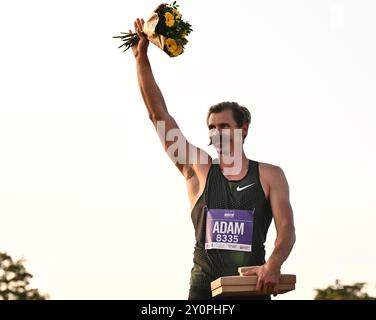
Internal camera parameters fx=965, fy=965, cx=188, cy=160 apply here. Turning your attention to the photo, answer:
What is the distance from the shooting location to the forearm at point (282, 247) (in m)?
8.31

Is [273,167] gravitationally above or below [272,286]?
above

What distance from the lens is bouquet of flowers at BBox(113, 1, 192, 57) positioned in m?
9.53

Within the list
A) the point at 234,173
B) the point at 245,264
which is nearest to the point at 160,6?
the point at 234,173

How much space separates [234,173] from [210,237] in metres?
0.72

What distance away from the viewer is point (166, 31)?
31.4 ft

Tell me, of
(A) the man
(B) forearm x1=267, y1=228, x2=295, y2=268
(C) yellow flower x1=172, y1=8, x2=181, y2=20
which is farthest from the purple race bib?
(C) yellow flower x1=172, y1=8, x2=181, y2=20

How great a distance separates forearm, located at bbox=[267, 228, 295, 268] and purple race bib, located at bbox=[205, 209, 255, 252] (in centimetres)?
32

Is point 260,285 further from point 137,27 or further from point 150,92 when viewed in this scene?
point 137,27

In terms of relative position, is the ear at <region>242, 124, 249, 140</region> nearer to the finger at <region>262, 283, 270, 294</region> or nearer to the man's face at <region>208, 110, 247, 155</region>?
the man's face at <region>208, 110, 247, 155</region>

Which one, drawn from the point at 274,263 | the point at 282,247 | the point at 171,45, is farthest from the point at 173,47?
the point at 274,263

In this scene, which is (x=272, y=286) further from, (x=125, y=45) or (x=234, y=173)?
(x=125, y=45)

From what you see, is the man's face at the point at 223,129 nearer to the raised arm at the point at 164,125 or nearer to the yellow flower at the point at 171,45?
the raised arm at the point at 164,125

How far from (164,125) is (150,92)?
1.36 feet

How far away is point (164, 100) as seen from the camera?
9.49 metres
